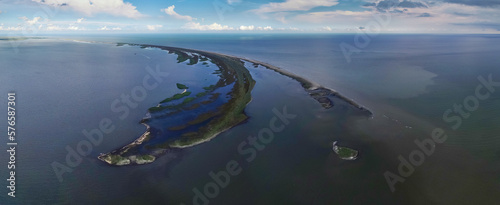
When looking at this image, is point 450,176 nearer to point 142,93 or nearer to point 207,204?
point 207,204

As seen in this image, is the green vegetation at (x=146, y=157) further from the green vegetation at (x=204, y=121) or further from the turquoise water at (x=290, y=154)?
the turquoise water at (x=290, y=154)

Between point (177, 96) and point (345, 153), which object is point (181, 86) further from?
point (345, 153)

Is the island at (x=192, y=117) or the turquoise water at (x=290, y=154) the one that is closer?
the turquoise water at (x=290, y=154)

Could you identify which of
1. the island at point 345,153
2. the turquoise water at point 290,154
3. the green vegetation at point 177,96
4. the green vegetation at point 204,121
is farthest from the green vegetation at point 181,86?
the island at point 345,153

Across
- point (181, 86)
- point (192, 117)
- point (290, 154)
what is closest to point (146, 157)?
point (192, 117)

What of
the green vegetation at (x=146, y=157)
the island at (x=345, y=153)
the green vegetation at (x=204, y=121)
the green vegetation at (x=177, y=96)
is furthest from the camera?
the green vegetation at (x=177, y=96)

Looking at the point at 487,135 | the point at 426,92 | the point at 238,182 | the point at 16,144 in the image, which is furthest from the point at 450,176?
the point at 16,144
